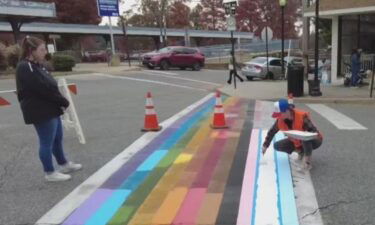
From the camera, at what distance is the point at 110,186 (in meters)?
5.78

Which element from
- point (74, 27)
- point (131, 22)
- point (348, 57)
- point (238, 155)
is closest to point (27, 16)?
point (74, 27)

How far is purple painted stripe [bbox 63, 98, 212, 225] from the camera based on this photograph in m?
4.82

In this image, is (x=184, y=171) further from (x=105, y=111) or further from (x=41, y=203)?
(x=105, y=111)

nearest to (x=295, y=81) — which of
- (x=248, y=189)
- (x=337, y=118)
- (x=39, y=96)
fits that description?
(x=337, y=118)

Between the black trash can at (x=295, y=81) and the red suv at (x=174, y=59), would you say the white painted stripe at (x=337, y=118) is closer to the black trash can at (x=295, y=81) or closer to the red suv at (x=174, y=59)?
the black trash can at (x=295, y=81)

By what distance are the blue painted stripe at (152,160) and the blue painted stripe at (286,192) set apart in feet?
5.41

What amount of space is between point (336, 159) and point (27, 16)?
33.2 m

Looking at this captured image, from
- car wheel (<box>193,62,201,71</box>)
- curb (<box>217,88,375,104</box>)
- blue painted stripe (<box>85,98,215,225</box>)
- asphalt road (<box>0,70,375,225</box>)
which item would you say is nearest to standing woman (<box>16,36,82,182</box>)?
asphalt road (<box>0,70,375,225</box>)

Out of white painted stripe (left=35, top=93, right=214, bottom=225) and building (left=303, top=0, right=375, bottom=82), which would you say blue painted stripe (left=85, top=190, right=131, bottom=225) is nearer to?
white painted stripe (left=35, top=93, right=214, bottom=225)

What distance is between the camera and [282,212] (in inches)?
187

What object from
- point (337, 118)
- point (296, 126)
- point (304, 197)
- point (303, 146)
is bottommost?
point (337, 118)

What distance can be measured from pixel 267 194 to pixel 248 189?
25cm

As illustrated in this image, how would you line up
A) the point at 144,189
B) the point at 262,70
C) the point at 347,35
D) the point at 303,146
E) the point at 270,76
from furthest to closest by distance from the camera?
1. the point at 270,76
2. the point at 262,70
3. the point at 347,35
4. the point at 303,146
5. the point at 144,189

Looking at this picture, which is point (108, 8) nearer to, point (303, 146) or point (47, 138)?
point (47, 138)
